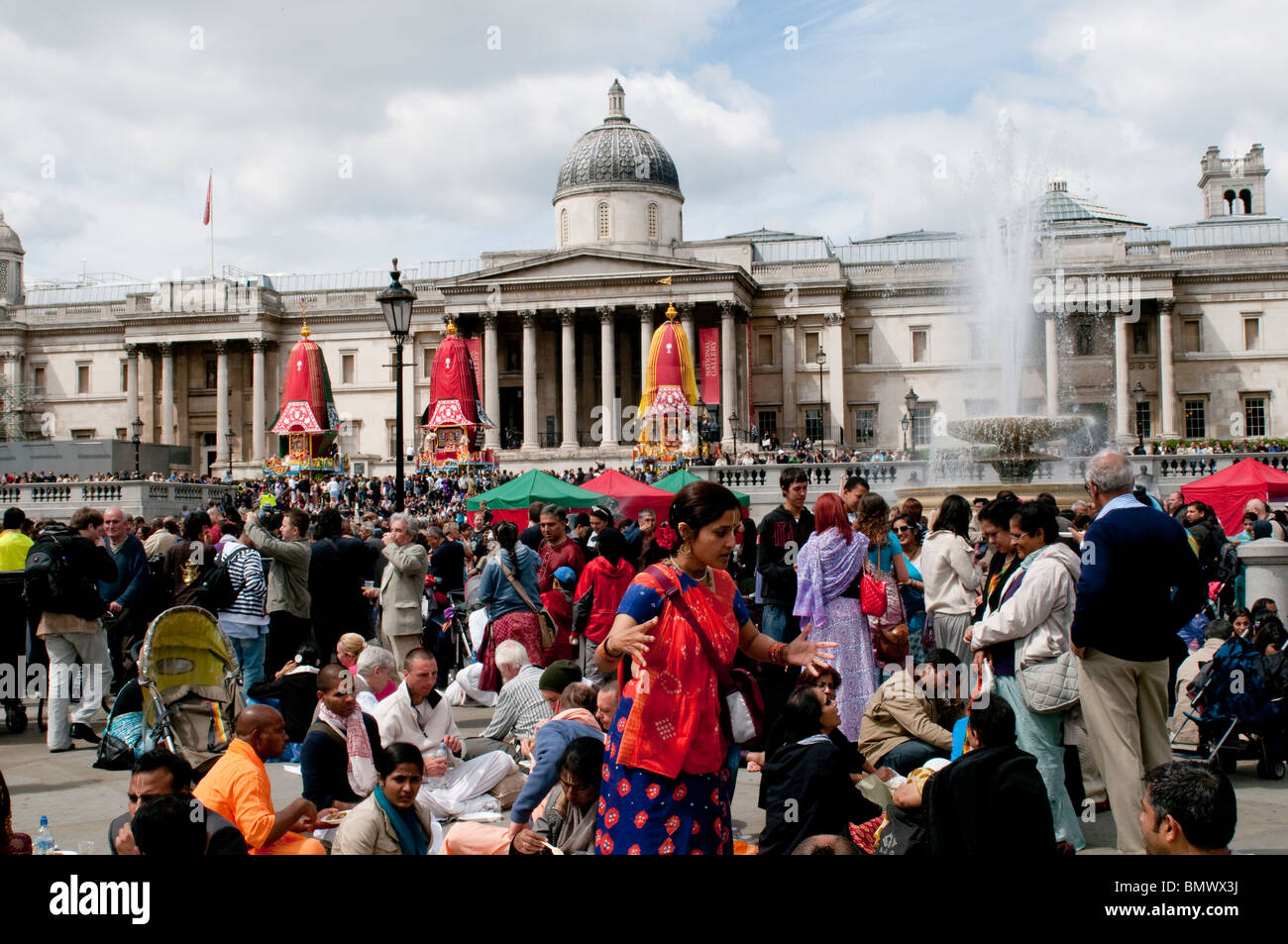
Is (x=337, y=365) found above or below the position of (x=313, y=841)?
above

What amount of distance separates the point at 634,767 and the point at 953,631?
4915 millimetres

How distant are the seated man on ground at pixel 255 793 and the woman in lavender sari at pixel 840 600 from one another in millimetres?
3584

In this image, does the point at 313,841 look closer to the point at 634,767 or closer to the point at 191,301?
the point at 634,767

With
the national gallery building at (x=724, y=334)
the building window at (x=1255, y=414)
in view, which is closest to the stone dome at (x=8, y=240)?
the national gallery building at (x=724, y=334)

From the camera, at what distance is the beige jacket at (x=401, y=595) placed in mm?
10969

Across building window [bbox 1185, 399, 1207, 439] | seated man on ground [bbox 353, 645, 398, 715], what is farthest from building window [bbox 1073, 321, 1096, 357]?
seated man on ground [bbox 353, 645, 398, 715]

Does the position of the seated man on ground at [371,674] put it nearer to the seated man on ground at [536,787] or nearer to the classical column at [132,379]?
the seated man on ground at [536,787]

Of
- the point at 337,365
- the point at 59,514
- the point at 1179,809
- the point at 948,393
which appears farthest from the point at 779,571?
the point at 337,365

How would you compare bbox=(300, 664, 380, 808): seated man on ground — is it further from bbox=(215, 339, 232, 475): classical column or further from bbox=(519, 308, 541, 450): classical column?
bbox=(215, 339, 232, 475): classical column

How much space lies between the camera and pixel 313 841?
19.9ft

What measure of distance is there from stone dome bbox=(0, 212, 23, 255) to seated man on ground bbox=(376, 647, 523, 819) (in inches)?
2932

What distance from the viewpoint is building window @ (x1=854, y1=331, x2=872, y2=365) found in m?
60.2
